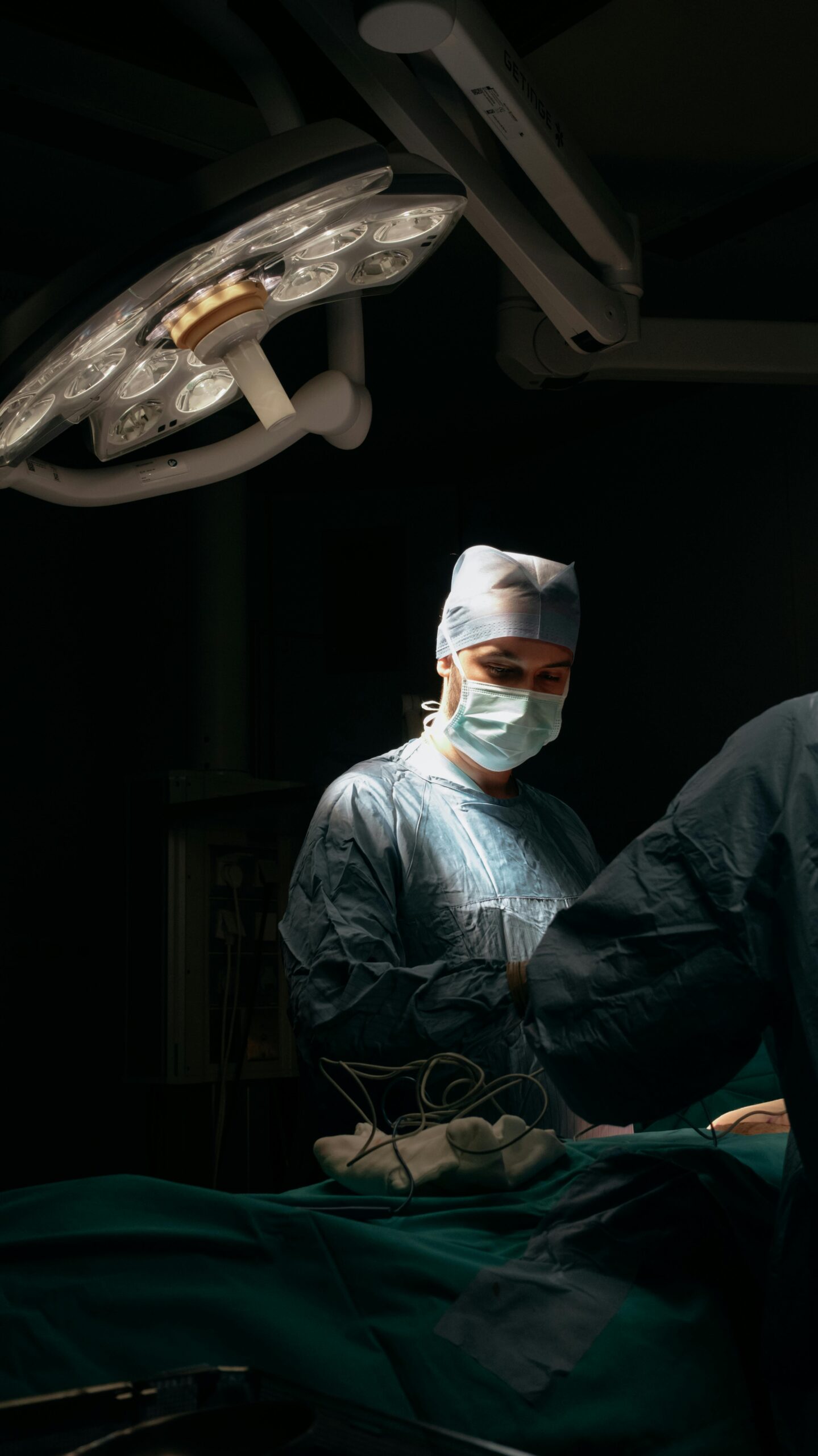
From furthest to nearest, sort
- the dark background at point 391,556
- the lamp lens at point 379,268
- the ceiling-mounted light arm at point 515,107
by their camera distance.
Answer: the dark background at point 391,556 → the lamp lens at point 379,268 → the ceiling-mounted light arm at point 515,107

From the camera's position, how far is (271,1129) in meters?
3.59

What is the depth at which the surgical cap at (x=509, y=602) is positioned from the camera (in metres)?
2.53

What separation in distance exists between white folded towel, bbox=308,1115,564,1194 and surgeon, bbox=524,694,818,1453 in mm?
292

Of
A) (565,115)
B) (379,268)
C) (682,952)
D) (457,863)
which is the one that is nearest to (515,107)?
(379,268)

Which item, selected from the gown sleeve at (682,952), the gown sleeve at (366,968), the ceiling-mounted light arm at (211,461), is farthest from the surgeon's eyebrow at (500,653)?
the gown sleeve at (682,952)

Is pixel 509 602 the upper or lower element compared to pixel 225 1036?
upper

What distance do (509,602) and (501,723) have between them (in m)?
0.25

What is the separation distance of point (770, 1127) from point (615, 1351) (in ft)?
2.54

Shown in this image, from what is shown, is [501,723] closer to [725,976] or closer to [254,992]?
[254,992]

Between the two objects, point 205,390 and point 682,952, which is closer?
point 682,952

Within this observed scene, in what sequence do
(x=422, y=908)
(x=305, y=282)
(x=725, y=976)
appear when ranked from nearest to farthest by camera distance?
(x=725, y=976)
(x=305, y=282)
(x=422, y=908)

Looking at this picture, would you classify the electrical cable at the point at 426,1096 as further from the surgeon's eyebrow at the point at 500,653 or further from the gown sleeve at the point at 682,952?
the surgeon's eyebrow at the point at 500,653

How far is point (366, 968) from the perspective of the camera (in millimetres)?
1902

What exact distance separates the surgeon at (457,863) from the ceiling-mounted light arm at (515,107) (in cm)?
69
